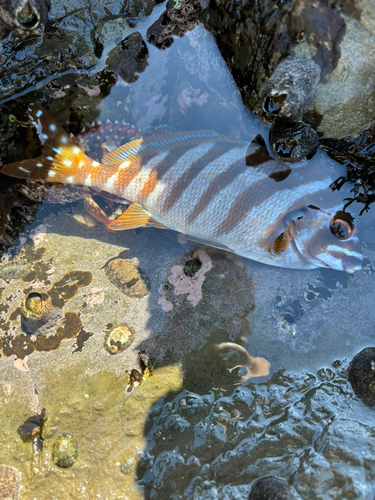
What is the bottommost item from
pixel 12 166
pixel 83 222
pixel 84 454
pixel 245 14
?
pixel 84 454

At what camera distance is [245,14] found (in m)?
2.36

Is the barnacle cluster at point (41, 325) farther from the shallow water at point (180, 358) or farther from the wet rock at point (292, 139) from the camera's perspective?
the wet rock at point (292, 139)

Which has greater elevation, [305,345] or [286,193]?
[286,193]

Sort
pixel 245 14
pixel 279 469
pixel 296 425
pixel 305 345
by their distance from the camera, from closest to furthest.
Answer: pixel 279 469 < pixel 296 425 < pixel 245 14 < pixel 305 345

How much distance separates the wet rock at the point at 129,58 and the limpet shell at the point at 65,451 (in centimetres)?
353

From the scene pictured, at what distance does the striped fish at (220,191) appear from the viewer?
2570mm

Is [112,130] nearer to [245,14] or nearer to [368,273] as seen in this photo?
[245,14]

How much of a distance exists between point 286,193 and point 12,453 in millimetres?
3247

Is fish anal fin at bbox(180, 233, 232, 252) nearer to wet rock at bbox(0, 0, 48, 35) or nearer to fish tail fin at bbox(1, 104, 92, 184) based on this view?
fish tail fin at bbox(1, 104, 92, 184)


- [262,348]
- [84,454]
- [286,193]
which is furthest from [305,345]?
[84,454]

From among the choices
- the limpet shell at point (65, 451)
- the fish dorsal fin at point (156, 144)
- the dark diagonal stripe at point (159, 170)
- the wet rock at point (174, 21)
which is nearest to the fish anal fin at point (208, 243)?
the dark diagonal stripe at point (159, 170)

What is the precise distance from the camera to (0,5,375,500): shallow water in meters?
2.17

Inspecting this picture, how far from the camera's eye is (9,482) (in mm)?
2367

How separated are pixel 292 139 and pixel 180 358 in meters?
2.07
